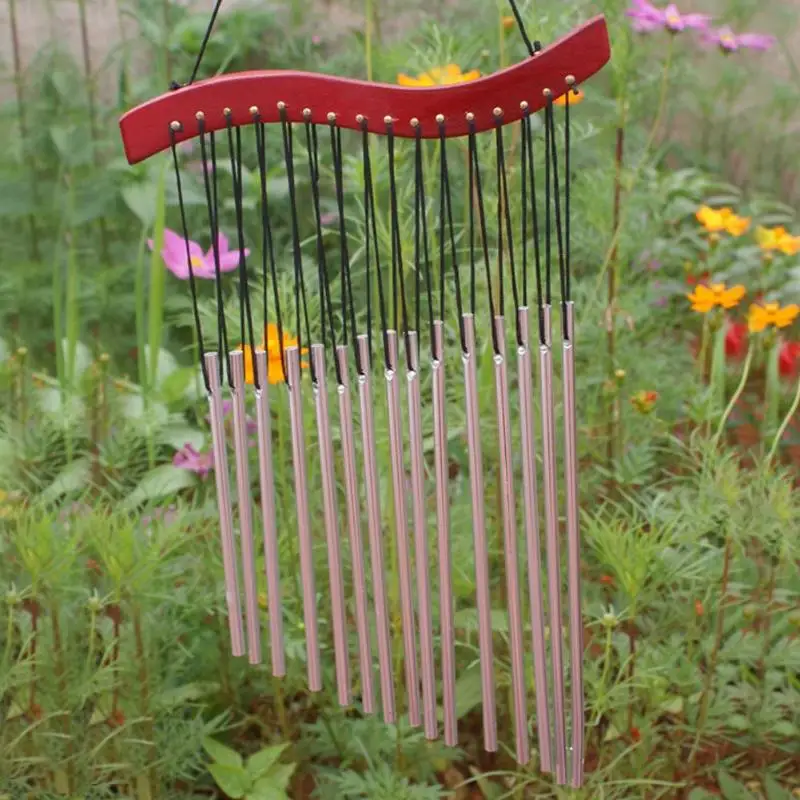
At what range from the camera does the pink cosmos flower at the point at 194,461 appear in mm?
1991

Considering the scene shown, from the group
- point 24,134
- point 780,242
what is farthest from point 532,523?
point 24,134

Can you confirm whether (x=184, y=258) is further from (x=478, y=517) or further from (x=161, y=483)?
(x=478, y=517)

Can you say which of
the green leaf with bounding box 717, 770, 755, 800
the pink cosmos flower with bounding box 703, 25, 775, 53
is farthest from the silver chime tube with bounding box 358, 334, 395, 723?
the pink cosmos flower with bounding box 703, 25, 775, 53

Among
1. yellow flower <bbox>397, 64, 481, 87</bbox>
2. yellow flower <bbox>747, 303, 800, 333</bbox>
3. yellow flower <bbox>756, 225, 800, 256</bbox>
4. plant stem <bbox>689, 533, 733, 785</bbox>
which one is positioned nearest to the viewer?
plant stem <bbox>689, 533, 733, 785</bbox>

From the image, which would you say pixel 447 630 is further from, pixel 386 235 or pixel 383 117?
pixel 386 235

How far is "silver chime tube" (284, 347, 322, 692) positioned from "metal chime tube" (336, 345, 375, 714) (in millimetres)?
36

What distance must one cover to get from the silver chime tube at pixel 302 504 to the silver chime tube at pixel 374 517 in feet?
0.18

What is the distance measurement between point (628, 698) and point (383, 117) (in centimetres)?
85

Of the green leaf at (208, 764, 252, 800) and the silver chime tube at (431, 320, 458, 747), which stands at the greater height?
the silver chime tube at (431, 320, 458, 747)

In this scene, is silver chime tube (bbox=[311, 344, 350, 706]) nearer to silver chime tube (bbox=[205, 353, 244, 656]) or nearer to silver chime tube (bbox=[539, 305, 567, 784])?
silver chime tube (bbox=[205, 353, 244, 656])

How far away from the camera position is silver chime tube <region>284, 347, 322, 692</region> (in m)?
1.16

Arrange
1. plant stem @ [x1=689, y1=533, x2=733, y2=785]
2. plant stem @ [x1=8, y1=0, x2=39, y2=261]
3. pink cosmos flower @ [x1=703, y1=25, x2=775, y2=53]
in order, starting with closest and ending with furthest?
1. plant stem @ [x1=689, y1=533, x2=733, y2=785]
2. pink cosmos flower @ [x1=703, y1=25, x2=775, y2=53]
3. plant stem @ [x1=8, y1=0, x2=39, y2=261]

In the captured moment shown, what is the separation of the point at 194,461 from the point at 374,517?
0.86 metres

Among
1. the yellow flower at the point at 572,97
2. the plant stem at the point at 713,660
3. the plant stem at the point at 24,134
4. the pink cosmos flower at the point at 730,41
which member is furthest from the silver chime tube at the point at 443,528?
the plant stem at the point at 24,134
